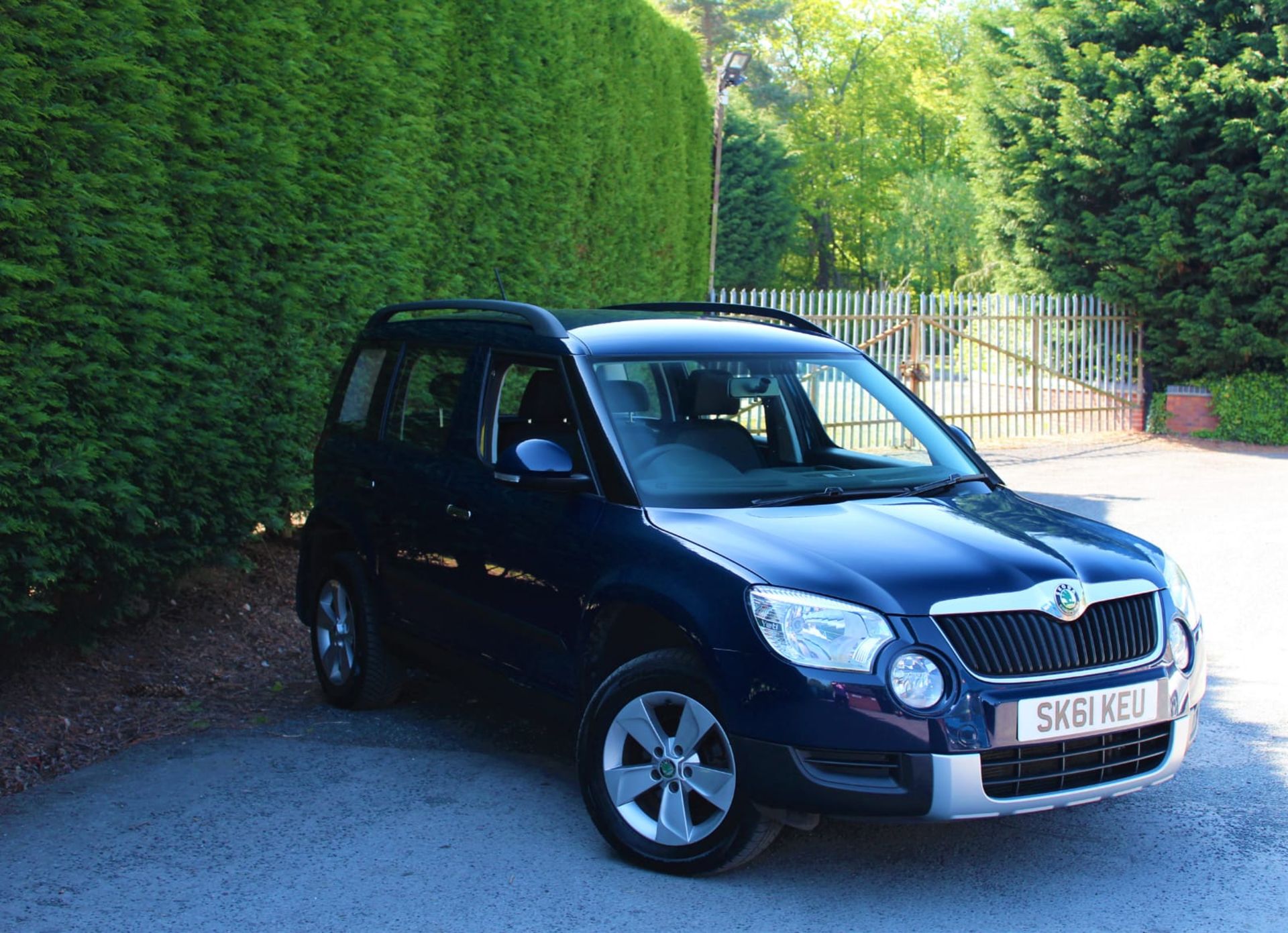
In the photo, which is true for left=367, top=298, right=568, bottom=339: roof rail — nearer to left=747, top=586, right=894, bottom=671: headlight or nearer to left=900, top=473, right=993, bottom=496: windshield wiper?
left=900, top=473, right=993, bottom=496: windshield wiper

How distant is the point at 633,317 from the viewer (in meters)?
6.20

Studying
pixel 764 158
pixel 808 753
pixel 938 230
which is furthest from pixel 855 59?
pixel 808 753

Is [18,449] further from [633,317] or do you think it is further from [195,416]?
[633,317]

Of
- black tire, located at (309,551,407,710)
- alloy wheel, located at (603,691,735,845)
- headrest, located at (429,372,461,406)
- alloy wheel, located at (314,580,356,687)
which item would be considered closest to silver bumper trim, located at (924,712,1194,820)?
alloy wheel, located at (603,691,735,845)

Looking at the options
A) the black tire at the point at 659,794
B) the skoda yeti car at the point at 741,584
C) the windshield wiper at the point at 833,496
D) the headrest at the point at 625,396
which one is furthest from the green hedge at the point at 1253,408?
the black tire at the point at 659,794

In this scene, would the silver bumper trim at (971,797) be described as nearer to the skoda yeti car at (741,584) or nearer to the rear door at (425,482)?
the skoda yeti car at (741,584)

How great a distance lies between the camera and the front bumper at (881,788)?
167 inches

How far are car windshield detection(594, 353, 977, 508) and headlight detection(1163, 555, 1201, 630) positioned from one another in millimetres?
939

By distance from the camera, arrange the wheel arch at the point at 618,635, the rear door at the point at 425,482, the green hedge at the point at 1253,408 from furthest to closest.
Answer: the green hedge at the point at 1253,408 < the rear door at the point at 425,482 < the wheel arch at the point at 618,635

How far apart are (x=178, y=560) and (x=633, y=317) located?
10.3 ft

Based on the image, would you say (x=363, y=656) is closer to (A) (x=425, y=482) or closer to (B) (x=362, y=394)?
(A) (x=425, y=482)

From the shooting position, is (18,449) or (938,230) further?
(938,230)

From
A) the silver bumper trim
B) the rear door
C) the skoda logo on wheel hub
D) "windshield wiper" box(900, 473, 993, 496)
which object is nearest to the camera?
the silver bumper trim

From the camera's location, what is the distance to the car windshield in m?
5.26
